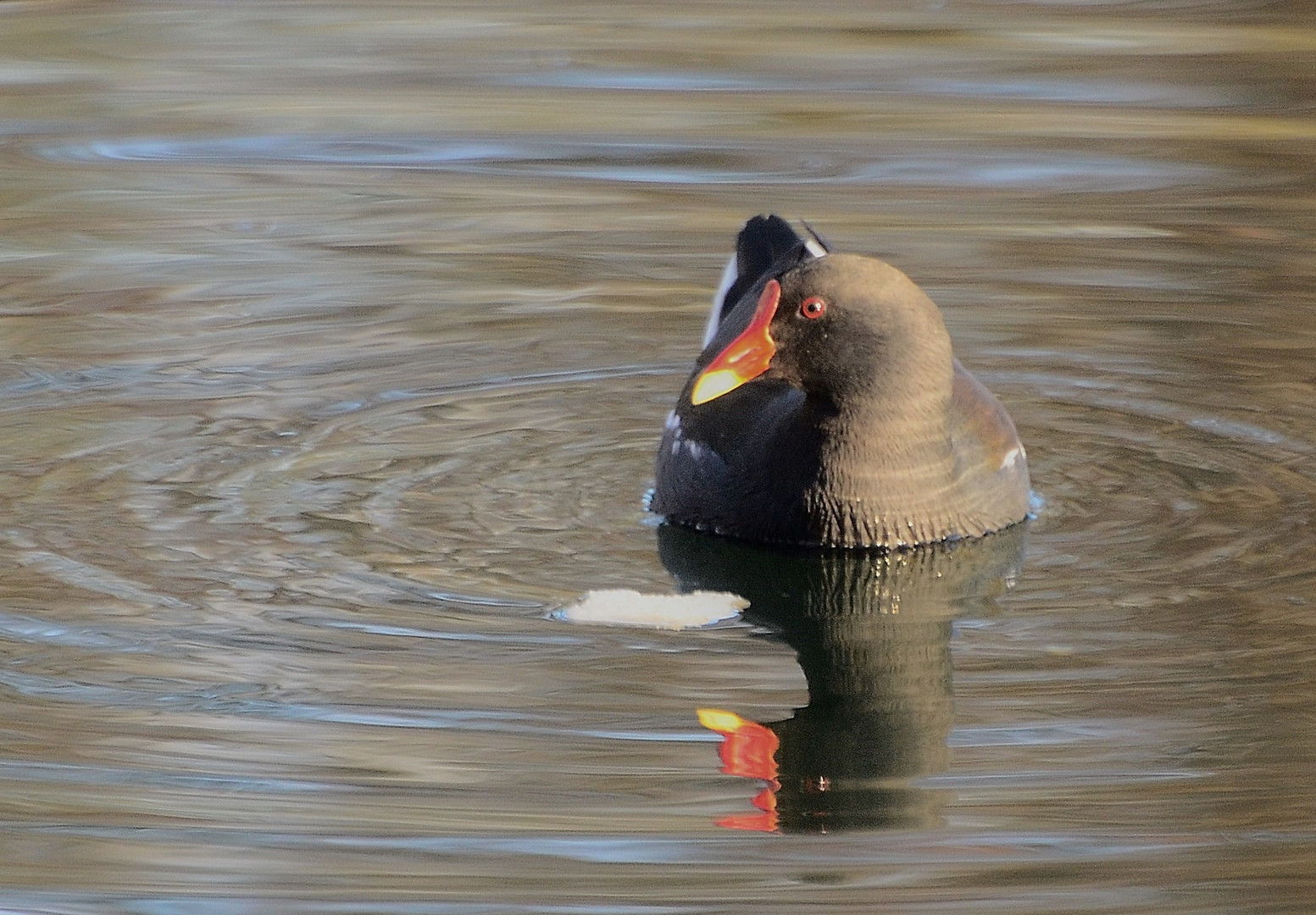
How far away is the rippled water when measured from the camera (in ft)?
13.0

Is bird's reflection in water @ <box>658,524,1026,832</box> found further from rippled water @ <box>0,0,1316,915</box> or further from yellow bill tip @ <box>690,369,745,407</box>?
yellow bill tip @ <box>690,369,745,407</box>

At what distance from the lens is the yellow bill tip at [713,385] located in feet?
18.1

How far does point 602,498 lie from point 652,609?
0.96 metres

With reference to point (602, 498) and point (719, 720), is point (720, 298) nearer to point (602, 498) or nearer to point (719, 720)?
point (602, 498)

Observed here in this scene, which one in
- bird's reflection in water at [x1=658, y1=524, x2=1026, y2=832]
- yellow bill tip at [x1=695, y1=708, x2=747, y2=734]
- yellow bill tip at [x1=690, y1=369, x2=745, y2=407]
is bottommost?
bird's reflection in water at [x1=658, y1=524, x2=1026, y2=832]

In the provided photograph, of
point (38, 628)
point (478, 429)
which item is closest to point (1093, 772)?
point (38, 628)

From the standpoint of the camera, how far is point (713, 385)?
5535 mm

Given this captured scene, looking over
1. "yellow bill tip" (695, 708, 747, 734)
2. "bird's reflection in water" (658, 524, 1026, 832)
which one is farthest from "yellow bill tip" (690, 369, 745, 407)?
"yellow bill tip" (695, 708, 747, 734)

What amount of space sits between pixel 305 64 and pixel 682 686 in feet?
25.9

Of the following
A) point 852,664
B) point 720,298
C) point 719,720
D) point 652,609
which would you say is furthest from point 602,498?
point 719,720

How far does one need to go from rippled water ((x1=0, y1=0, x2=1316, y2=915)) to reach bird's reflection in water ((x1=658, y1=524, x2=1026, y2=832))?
0.6 inches

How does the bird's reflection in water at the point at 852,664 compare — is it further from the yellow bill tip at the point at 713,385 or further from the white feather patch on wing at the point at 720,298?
the white feather patch on wing at the point at 720,298

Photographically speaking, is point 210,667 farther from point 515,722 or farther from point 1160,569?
point 1160,569

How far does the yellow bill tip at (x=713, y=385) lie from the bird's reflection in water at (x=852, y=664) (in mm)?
441
